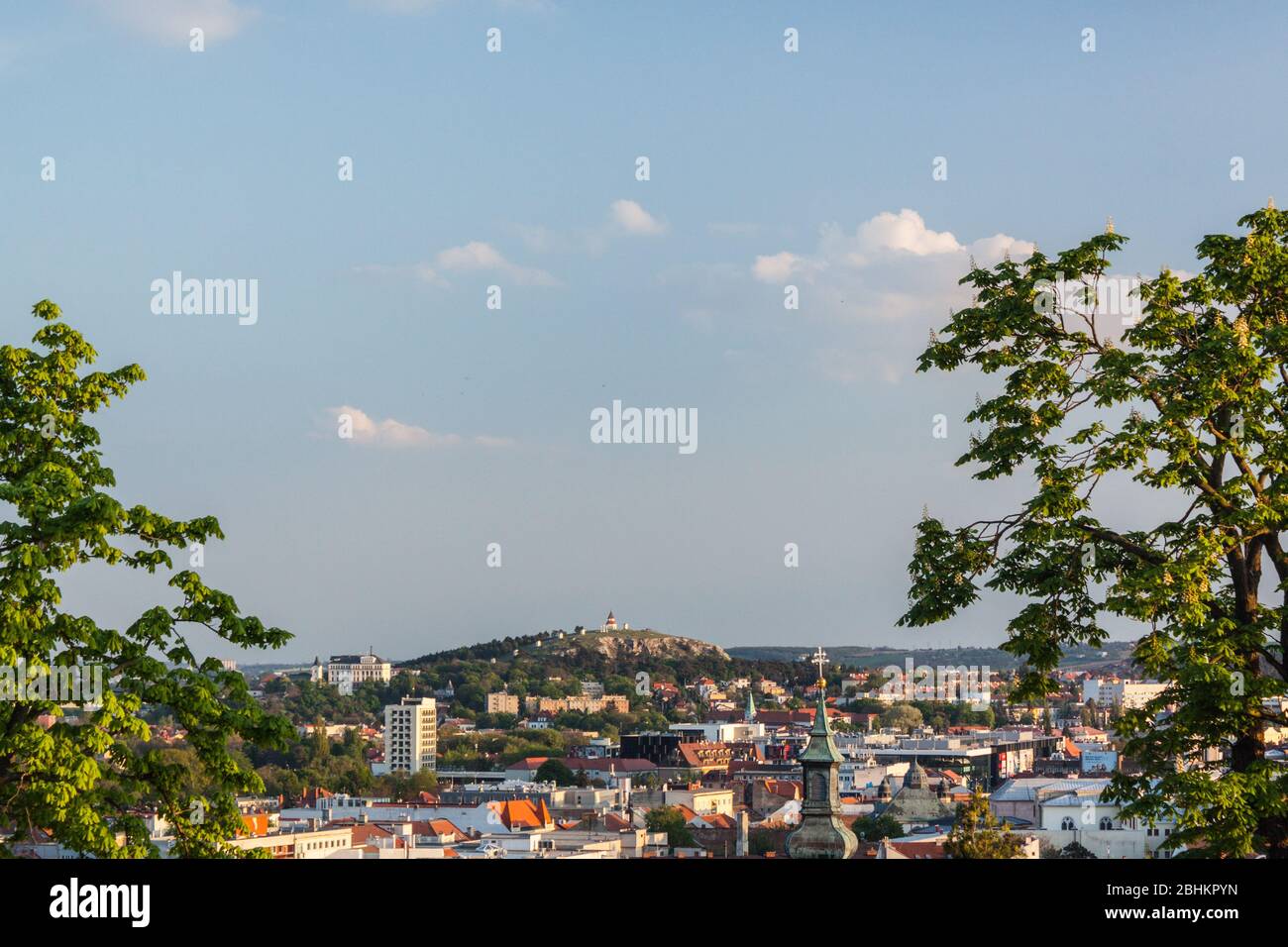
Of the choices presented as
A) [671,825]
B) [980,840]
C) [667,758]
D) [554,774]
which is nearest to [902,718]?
[667,758]

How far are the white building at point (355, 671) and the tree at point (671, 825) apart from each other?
62.0m

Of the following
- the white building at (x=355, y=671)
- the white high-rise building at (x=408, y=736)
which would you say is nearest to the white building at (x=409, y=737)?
the white high-rise building at (x=408, y=736)

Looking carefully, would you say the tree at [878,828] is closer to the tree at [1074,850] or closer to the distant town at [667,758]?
the distant town at [667,758]

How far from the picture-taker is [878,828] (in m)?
77.6

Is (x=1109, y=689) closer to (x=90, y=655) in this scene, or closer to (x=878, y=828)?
(x=878, y=828)

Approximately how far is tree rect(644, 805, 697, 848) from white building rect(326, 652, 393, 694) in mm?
62021

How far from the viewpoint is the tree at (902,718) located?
151 meters

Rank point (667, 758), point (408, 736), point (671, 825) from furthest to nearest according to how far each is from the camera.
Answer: point (667, 758), point (408, 736), point (671, 825)

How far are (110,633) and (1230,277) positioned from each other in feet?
23.5

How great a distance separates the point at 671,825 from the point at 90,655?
7711 cm

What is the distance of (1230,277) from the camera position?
34.4ft

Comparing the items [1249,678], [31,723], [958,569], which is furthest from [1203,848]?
[31,723]

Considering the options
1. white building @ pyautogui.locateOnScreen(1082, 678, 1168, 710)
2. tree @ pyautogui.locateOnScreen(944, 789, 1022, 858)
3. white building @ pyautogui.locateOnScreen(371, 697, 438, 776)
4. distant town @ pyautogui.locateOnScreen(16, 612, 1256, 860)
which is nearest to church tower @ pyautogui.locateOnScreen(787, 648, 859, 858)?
distant town @ pyautogui.locateOnScreen(16, 612, 1256, 860)
